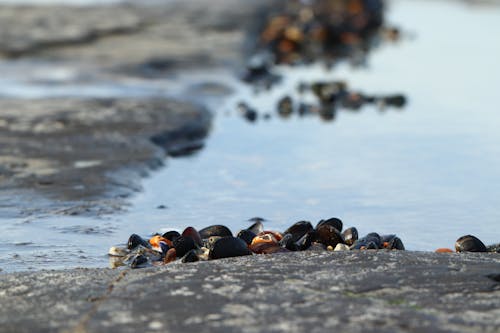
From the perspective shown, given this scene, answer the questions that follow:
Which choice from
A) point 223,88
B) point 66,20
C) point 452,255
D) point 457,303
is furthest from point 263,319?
point 66,20

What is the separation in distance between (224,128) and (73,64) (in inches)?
109

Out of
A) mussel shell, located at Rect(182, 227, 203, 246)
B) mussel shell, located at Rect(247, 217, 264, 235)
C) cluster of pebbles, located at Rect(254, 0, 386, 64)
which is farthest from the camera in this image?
cluster of pebbles, located at Rect(254, 0, 386, 64)

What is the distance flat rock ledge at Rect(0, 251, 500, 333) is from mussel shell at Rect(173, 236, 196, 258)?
1.71ft

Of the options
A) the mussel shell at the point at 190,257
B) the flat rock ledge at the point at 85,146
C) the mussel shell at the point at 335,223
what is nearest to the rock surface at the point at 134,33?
the flat rock ledge at the point at 85,146

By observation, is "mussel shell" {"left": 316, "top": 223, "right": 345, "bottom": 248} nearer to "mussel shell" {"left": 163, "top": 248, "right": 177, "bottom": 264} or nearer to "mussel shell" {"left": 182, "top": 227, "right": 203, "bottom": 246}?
"mussel shell" {"left": 182, "top": 227, "right": 203, "bottom": 246}

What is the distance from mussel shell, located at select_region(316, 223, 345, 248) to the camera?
4121 mm

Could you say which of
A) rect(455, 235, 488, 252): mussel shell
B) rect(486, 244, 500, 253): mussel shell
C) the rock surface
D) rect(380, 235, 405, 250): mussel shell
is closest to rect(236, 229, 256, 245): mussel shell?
rect(380, 235, 405, 250): mussel shell

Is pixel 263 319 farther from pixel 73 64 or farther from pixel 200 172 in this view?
pixel 73 64

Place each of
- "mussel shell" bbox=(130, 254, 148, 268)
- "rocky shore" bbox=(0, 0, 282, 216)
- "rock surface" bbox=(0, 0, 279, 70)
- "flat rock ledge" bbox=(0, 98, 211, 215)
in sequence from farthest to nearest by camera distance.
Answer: "rock surface" bbox=(0, 0, 279, 70), "rocky shore" bbox=(0, 0, 282, 216), "flat rock ledge" bbox=(0, 98, 211, 215), "mussel shell" bbox=(130, 254, 148, 268)

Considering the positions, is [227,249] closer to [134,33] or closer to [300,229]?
[300,229]

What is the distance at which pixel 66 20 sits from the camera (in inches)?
466

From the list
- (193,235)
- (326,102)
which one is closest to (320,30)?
(326,102)

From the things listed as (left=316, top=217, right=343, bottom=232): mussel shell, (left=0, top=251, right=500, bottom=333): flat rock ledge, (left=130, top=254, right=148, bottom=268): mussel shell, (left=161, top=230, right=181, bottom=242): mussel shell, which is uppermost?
(left=316, top=217, right=343, bottom=232): mussel shell

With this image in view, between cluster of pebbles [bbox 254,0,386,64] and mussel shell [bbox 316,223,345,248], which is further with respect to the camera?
cluster of pebbles [bbox 254,0,386,64]
